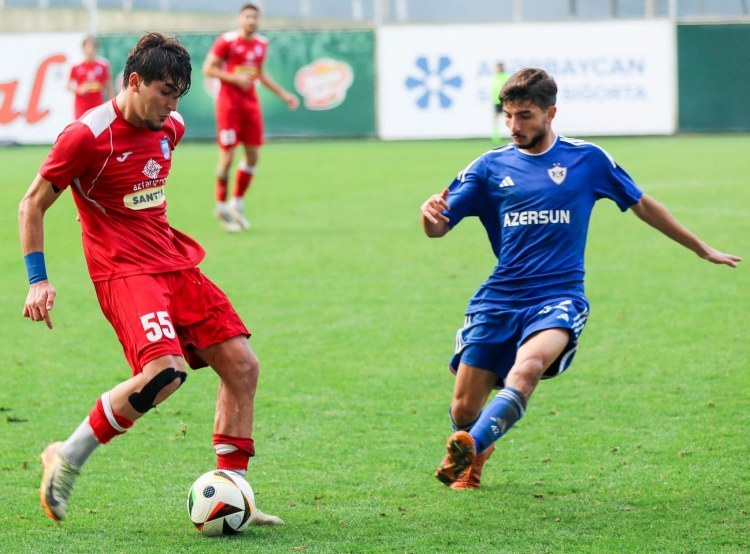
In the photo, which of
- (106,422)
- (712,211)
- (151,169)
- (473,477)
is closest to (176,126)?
(151,169)

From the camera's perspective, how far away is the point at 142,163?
15.8ft

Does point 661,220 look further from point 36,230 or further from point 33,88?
point 33,88

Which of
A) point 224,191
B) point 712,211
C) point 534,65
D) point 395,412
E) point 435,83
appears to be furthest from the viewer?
point 435,83

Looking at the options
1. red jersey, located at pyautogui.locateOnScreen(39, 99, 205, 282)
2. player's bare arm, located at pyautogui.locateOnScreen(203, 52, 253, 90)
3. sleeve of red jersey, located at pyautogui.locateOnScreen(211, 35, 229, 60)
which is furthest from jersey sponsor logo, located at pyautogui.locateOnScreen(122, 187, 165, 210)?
sleeve of red jersey, located at pyautogui.locateOnScreen(211, 35, 229, 60)

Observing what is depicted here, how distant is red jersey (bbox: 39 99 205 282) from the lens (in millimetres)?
4621

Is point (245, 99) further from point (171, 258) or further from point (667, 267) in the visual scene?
point (171, 258)

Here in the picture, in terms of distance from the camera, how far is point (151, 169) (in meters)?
4.86

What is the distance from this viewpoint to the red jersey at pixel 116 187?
4.62 meters

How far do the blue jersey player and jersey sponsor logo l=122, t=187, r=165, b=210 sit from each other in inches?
45.4

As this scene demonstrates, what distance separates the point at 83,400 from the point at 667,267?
6.31m

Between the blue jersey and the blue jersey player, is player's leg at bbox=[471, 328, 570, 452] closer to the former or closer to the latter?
the blue jersey player

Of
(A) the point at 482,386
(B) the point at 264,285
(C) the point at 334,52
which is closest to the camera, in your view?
(A) the point at 482,386

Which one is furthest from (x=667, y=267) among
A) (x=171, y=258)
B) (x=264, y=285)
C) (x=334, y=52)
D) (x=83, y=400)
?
(x=334, y=52)

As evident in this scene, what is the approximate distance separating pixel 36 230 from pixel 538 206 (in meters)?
2.11
